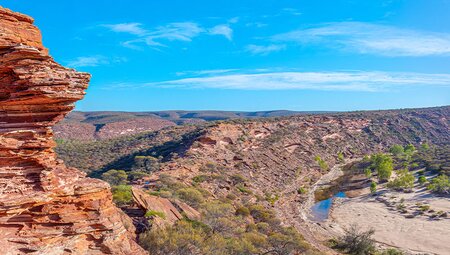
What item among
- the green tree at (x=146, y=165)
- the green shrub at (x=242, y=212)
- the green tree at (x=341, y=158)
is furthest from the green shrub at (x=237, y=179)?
the green tree at (x=341, y=158)

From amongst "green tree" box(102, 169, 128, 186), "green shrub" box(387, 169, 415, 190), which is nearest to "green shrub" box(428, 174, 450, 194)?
"green shrub" box(387, 169, 415, 190)

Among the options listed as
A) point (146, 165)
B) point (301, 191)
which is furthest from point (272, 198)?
point (146, 165)

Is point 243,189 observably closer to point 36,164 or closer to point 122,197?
point 122,197

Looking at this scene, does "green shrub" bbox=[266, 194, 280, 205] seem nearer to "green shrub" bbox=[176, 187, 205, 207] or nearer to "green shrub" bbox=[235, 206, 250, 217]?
"green shrub" bbox=[235, 206, 250, 217]

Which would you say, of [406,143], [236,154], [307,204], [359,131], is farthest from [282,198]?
[406,143]

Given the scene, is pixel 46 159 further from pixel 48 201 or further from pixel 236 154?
pixel 236 154

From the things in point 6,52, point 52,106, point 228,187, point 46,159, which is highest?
point 6,52

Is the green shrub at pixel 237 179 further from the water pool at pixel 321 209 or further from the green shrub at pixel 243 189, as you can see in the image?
the water pool at pixel 321 209
